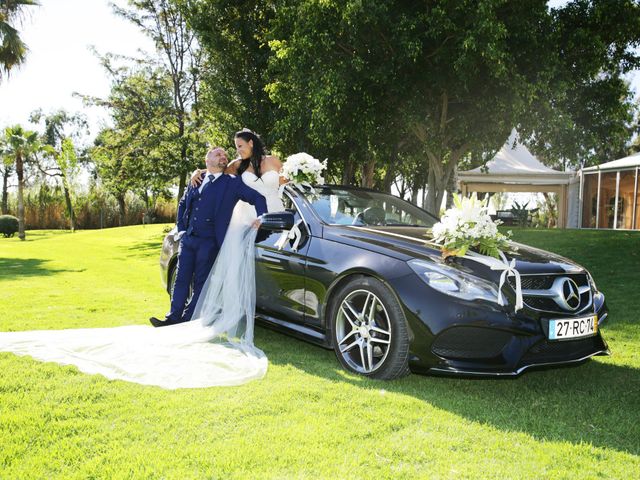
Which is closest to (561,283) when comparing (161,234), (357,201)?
(357,201)

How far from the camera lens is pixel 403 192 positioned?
145 ft

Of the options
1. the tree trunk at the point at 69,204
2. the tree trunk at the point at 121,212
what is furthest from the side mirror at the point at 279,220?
the tree trunk at the point at 121,212

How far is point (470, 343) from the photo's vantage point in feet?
12.6

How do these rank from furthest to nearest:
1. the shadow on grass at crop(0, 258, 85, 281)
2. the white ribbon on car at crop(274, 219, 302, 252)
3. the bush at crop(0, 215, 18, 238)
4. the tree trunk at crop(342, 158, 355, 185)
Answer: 1. the bush at crop(0, 215, 18, 238)
2. the tree trunk at crop(342, 158, 355, 185)
3. the shadow on grass at crop(0, 258, 85, 281)
4. the white ribbon on car at crop(274, 219, 302, 252)

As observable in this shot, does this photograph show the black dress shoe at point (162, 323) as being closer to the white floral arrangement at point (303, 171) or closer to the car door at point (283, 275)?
the car door at point (283, 275)

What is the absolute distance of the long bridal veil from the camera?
434 centimetres

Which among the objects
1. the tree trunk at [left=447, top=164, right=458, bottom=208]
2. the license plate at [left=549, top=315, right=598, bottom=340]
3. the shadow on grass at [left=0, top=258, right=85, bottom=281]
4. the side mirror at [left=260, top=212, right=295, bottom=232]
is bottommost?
the shadow on grass at [left=0, top=258, right=85, bottom=281]

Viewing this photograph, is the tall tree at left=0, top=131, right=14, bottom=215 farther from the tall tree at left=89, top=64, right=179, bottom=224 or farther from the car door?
the car door

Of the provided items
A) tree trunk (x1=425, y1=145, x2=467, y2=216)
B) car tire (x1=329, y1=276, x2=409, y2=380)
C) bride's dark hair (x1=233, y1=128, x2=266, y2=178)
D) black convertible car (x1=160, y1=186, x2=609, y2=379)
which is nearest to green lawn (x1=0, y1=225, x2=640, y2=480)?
car tire (x1=329, y1=276, x2=409, y2=380)

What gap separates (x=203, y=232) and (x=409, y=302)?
9.05 feet

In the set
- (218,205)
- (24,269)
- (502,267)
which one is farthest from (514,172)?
(502,267)

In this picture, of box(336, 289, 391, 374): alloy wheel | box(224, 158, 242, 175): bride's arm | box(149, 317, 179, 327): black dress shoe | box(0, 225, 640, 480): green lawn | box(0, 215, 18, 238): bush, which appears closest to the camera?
box(0, 225, 640, 480): green lawn

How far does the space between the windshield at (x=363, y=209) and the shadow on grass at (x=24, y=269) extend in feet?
27.9

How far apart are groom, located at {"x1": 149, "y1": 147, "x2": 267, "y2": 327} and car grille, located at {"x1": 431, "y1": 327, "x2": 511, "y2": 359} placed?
2674 mm
